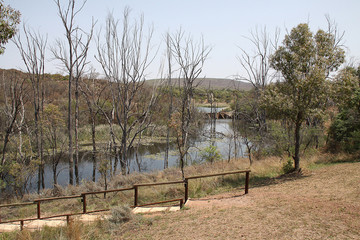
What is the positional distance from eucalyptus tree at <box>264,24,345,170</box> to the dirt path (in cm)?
344

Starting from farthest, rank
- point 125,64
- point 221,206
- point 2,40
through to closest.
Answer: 1. point 125,64
2. point 221,206
3. point 2,40

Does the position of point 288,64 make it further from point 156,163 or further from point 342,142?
point 156,163

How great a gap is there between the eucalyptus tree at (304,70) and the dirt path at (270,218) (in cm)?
344

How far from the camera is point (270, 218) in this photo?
575 centimetres

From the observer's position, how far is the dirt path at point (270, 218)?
5031 mm

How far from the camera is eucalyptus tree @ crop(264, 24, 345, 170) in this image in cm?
1057

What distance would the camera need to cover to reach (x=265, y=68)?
67.2 ft

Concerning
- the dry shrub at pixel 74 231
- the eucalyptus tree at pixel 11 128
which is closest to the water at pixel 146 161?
the eucalyptus tree at pixel 11 128

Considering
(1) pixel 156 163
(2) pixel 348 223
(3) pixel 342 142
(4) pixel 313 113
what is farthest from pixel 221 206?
(1) pixel 156 163

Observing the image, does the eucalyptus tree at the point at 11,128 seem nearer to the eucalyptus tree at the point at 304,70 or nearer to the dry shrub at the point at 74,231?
the dry shrub at the point at 74,231

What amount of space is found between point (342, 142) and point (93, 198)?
14989mm

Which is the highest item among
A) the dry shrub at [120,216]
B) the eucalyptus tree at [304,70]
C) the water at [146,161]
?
the eucalyptus tree at [304,70]

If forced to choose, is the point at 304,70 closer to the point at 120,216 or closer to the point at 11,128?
the point at 120,216

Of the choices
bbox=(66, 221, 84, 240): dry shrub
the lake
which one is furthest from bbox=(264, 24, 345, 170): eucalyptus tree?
bbox=(66, 221, 84, 240): dry shrub
